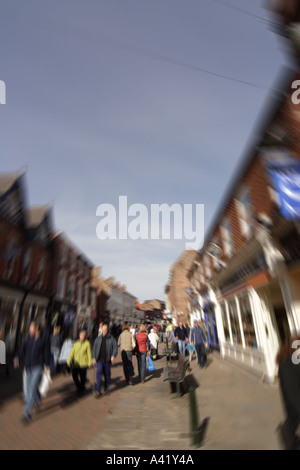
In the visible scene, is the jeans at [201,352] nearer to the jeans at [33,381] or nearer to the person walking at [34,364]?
the person walking at [34,364]

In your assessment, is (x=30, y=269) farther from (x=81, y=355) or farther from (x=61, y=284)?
(x=81, y=355)

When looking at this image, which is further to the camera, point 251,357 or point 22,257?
point 22,257

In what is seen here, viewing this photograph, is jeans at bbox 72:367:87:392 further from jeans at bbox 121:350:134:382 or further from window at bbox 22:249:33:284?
window at bbox 22:249:33:284

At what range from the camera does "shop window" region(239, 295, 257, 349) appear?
404 inches

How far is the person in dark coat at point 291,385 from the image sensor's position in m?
3.61

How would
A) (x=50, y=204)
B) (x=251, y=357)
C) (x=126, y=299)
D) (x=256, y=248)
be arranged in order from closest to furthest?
(x=256, y=248) < (x=251, y=357) < (x=50, y=204) < (x=126, y=299)

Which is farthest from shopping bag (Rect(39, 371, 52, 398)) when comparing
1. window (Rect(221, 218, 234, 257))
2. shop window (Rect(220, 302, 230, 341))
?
shop window (Rect(220, 302, 230, 341))

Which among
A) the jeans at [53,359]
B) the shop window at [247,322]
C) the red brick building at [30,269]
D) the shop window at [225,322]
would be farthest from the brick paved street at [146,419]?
the red brick building at [30,269]

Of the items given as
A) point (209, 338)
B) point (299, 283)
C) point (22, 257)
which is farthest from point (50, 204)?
point (299, 283)

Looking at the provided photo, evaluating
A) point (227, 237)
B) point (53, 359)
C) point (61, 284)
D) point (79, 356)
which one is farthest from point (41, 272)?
point (79, 356)

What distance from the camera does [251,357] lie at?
396 inches

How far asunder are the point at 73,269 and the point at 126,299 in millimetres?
26435

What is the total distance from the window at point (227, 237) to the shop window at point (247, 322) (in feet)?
8.37
